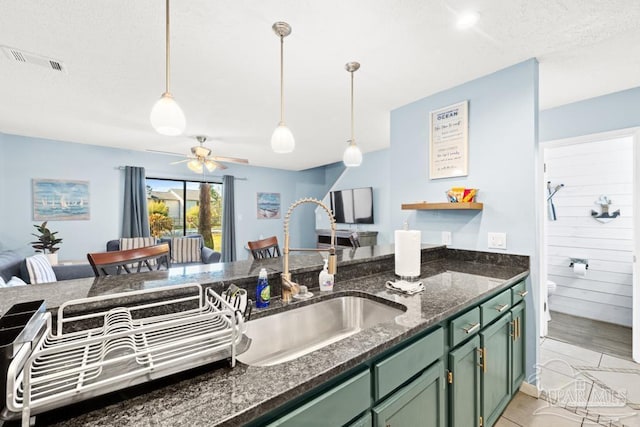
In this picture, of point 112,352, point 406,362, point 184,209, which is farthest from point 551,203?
point 184,209

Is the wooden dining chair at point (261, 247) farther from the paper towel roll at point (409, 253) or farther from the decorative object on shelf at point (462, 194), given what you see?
the decorative object on shelf at point (462, 194)

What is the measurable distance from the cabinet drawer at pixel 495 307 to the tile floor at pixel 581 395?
0.73m

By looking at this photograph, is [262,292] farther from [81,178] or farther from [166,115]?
[81,178]

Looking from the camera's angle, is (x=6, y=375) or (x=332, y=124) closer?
(x=6, y=375)

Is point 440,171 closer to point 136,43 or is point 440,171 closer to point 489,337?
point 489,337

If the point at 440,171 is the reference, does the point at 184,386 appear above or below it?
below

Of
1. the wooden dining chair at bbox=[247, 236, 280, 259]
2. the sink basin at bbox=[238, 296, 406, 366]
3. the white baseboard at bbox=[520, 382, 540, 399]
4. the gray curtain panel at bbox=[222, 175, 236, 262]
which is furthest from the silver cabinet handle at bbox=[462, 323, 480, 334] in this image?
the gray curtain panel at bbox=[222, 175, 236, 262]

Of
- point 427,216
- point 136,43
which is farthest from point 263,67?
point 427,216

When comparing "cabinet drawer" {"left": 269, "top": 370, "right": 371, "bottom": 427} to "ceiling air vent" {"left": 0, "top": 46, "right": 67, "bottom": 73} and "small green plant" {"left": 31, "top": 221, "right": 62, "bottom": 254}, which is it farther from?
"small green plant" {"left": 31, "top": 221, "right": 62, "bottom": 254}

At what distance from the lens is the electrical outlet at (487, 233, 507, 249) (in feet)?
7.07

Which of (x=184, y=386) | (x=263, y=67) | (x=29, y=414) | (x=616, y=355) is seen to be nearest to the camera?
(x=29, y=414)

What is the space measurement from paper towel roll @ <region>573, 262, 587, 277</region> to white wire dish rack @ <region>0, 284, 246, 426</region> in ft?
12.8

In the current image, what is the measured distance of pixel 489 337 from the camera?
1534mm

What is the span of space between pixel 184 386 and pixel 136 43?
6.87ft
